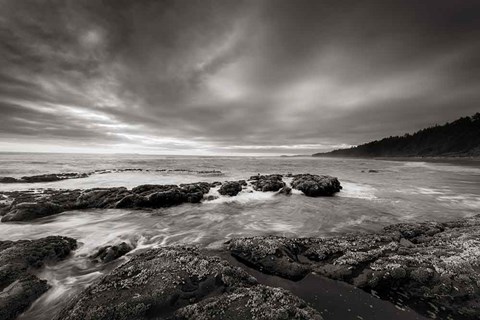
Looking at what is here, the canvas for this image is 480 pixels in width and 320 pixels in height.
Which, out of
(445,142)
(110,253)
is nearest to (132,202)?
(110,253)

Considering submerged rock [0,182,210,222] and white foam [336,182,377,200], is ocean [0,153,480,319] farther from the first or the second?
white foam [336,182,377,200]

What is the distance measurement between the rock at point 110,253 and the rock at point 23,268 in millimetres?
1146

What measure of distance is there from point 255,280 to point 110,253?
5.39 m

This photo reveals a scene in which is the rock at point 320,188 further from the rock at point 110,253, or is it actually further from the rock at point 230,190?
the rock at point 110,253

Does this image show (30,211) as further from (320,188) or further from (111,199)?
(320,188)

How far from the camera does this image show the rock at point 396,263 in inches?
181

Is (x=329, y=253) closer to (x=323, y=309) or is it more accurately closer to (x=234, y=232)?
(x=323, y=309)

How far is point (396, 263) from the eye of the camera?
554cm

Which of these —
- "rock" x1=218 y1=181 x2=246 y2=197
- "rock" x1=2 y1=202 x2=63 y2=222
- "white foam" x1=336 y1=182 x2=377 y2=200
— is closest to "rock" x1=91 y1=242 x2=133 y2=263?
"rock" x1=2 y1=202 x2=63 y2=222

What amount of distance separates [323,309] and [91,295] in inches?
191

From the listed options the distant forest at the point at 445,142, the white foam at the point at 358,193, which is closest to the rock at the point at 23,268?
the white foam at the point at 358,193

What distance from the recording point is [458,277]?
488 cm

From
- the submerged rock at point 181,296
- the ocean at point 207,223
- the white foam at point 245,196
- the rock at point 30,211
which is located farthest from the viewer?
the white foam at point 245,196

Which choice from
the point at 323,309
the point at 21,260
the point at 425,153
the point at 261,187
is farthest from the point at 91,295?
the point at 425,153
